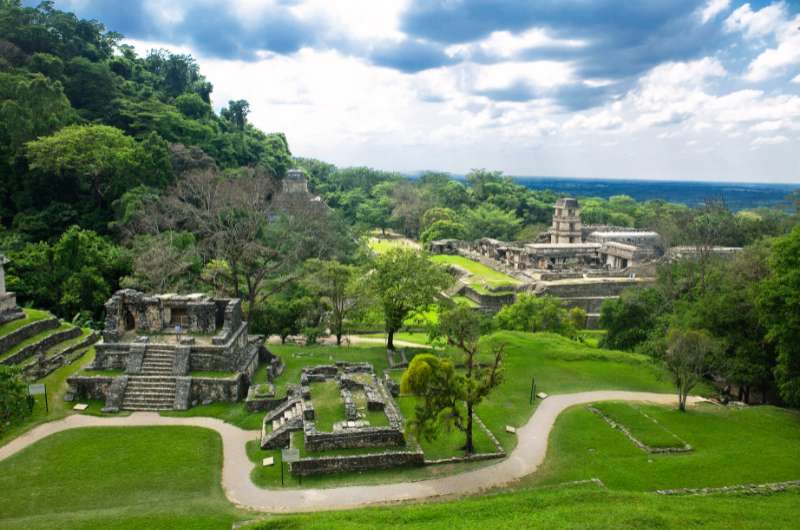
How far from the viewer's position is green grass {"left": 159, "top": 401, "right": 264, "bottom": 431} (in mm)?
18500

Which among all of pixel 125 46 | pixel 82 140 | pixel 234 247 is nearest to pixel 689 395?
pixel 234 247

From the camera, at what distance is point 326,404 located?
18.7 m

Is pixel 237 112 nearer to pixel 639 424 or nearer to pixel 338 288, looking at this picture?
pixel 338 288

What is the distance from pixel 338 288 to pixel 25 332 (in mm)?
14489

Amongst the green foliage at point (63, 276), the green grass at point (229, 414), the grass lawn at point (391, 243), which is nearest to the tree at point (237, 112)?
the grass lawn at point (391, 243)

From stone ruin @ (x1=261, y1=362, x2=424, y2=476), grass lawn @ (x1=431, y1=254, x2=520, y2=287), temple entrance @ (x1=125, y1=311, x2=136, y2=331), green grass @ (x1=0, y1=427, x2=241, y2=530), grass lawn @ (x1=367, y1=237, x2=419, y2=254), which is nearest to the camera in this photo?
green grass @ (x1=0, y1=427, x2=241, y2=530)

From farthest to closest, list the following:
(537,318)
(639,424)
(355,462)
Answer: (537,318), (639,424), (355,462)

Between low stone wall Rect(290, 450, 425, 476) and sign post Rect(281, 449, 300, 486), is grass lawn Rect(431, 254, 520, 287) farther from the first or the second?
sign post Rect(281, 449, 300, 486)

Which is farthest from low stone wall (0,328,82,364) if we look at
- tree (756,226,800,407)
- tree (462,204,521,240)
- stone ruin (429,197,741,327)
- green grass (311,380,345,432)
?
tree (462,204,521,240)

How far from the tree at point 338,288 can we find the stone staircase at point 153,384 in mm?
10183

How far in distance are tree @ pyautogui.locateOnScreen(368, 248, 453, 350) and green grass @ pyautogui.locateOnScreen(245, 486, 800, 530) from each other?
13966 mm

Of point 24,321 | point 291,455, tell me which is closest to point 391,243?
point 24,321

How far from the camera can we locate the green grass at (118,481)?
12.7 m

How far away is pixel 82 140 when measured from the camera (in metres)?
39.8
